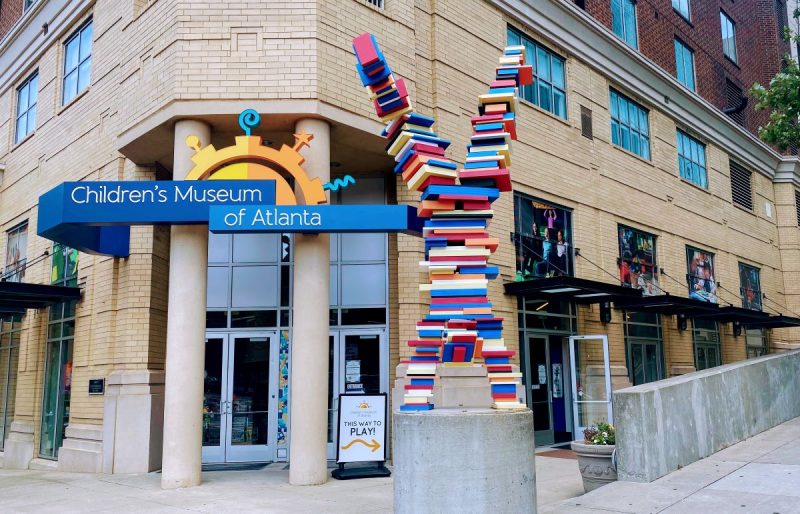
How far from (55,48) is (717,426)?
16.0 meters

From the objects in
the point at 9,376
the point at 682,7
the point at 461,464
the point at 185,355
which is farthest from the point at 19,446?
the point at 682,7

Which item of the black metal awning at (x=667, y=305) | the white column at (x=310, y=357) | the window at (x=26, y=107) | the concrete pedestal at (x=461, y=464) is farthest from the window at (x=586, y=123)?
the window at (x=26, y=107)

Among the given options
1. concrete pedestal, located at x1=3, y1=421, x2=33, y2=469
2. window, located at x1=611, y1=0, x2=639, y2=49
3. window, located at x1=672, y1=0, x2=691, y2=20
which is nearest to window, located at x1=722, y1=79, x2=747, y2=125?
window, located at x1=672, y1=0, x2=691, y2=20

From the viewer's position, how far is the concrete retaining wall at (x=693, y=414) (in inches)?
322

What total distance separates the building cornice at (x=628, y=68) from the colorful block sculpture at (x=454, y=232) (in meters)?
8.81

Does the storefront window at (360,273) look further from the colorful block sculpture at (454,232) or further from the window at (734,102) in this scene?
the window at (734,102)

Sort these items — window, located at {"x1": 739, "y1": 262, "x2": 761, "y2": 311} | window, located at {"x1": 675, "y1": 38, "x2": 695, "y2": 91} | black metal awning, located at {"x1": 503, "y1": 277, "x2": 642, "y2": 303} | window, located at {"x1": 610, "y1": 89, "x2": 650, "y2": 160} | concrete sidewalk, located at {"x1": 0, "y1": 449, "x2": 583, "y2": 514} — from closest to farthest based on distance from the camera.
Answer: concrete sidewalk, located at {"x1": 0, "y1": 449, "x2": 583, "y2": 514} < black metal awning, located at {"x1": 503, "y1": 277, "x2": 642, "y2": 303} < window, located at {"x1": 610, "y1": 89, "x2": 650, "y2": 160} < window, located at {"x1": 675, "y1": 38, "x2": 695, "y2": 91} < window, located at {"x1": 739, "y1": 262, "x2": 761, "y2": 311}

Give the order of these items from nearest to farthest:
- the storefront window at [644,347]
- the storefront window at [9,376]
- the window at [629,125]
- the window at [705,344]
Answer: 1. the storefront window at [9,376]
2. the storefront window at [644,347]
3. the window at [629,125]
4. the window at [705,344]

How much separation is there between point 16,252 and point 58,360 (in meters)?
4.17

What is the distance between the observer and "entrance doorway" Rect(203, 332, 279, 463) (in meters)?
13.0

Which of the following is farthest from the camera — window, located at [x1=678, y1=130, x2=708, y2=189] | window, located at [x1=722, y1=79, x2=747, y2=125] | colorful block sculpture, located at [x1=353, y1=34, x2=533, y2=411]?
window, located at [x1=722, y1=79, x2=747, y2=125]

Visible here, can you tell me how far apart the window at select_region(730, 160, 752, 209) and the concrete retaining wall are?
552 inches

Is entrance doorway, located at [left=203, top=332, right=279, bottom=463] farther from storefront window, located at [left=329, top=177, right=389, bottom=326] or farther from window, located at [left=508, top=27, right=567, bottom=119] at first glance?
window, located at [left=508, top=27, right=567, bottom=119]

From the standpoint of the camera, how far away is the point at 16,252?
703 inches
